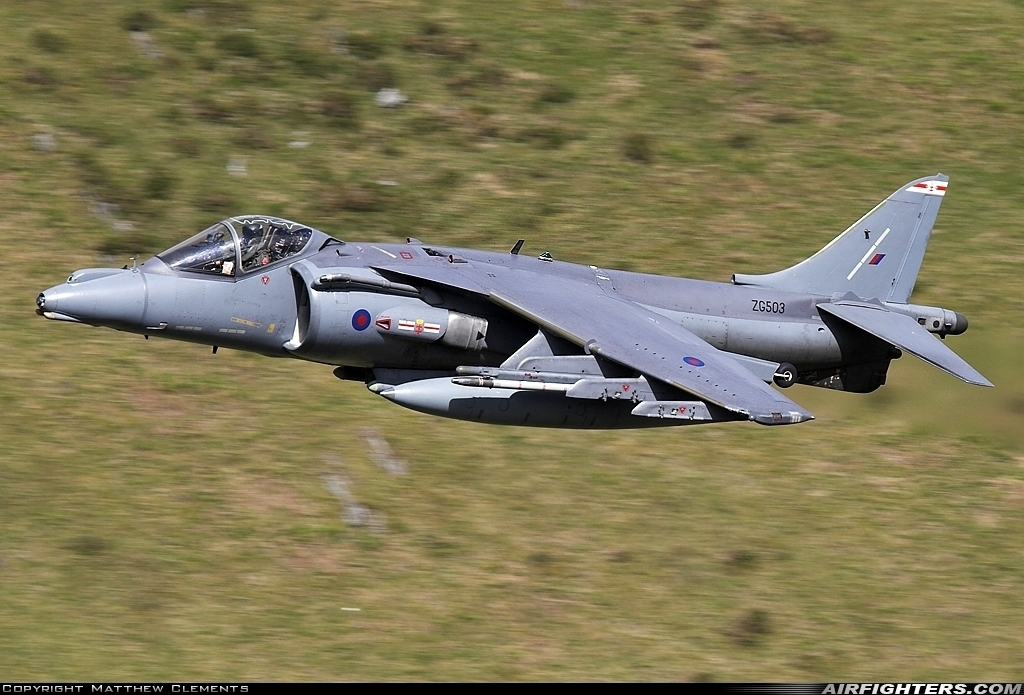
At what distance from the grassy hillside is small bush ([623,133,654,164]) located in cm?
10

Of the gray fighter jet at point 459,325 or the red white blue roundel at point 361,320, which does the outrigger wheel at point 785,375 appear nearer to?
the gray fighter jet at point 459,325

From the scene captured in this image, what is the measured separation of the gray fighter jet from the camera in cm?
1822

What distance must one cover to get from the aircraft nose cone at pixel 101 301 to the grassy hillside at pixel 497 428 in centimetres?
504

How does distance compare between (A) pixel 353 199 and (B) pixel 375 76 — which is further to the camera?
(B) pixel 375 76

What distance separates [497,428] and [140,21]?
49.3 feet

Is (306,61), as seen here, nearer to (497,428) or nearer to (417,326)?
(497,428)

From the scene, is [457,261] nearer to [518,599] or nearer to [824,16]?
[518,599]

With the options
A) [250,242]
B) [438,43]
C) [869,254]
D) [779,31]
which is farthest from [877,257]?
[779,31]

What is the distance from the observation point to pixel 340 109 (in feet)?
106

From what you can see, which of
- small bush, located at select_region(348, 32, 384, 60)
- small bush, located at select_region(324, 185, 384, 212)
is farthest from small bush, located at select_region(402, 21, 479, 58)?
small bush, located at select_region(324, 185, 384, 212)

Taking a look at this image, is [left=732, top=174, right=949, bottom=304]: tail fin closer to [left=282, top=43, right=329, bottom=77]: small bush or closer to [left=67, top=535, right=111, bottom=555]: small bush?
[left=67, top=535, right=111, bottom=555]: small bush

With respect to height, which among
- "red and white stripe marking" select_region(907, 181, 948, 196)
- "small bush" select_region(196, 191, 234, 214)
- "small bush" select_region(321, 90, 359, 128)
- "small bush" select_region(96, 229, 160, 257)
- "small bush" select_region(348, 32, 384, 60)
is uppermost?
"small bush" select_region(348, 32, 384, 60)

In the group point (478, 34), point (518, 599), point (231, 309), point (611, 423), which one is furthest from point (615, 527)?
point (478, 34)

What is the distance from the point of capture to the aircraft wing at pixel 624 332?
17.8 metres
